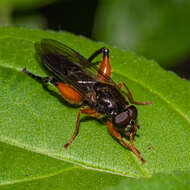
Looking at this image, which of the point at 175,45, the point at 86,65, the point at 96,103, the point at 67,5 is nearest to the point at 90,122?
the point at 96,103

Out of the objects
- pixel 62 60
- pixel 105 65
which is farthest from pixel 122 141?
pixel 62 60

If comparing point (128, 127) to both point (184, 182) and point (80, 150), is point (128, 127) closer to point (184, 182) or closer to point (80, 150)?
point (80, 150)

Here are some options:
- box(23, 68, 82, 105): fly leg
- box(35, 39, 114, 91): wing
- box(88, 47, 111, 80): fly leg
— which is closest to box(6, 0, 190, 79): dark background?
box(35, 39, 114, 91): wing

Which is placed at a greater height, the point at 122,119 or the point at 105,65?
the point at 105,65

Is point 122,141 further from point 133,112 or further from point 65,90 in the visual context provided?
point 65,90

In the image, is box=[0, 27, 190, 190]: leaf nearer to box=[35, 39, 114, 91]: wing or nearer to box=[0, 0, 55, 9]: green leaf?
box=[35, 39, 114, 91]: wing

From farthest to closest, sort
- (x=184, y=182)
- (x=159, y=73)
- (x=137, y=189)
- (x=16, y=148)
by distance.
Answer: (x=159, y=73) < (x=16, y=148) < (x=184, y=182) < (x=137, y=189)
